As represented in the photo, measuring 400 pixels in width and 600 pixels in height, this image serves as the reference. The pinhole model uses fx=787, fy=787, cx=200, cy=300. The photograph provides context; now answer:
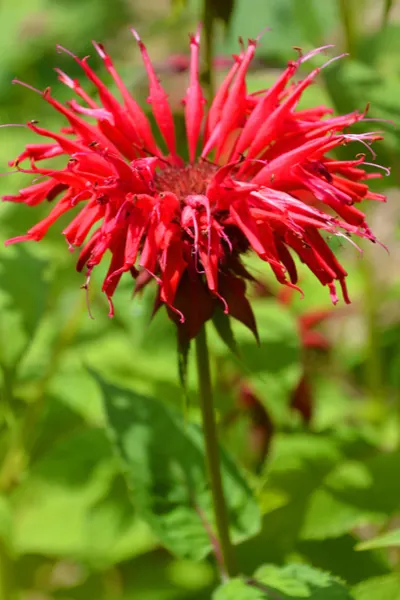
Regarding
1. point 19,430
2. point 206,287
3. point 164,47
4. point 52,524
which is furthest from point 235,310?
point 164,47

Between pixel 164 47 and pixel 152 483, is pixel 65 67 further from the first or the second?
pixel 152 483

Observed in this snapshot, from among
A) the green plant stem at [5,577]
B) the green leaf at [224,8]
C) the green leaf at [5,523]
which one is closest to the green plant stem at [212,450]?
the green leaf at [5,523]

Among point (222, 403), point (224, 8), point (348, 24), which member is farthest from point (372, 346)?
point (224, 8)

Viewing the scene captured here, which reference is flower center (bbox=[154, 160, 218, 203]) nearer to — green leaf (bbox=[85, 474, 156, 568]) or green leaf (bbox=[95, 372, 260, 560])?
green leaf (bbox=[95, 372, 260, 560])

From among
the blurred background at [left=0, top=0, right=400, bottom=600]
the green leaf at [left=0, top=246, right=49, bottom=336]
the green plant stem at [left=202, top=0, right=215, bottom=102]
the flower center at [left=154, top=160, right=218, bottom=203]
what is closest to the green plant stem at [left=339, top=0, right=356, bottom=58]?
the blurred background at [left=0, top=0, right=400, bottom=600]

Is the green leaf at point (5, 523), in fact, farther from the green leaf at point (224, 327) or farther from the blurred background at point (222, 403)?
the green leaf at point (224, 327)

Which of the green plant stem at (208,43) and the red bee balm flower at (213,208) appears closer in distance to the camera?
the red bee balm flower at (213,208)
